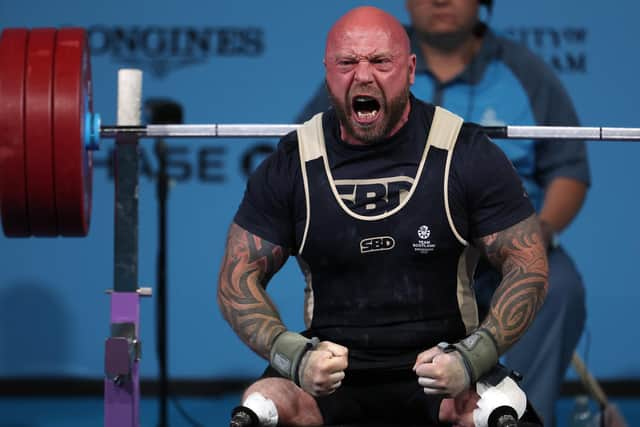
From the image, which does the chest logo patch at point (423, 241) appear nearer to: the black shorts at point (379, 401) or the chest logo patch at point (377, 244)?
the chest logo patch at point (377, 244)

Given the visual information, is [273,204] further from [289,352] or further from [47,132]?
[47,132]

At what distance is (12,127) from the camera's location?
262cm

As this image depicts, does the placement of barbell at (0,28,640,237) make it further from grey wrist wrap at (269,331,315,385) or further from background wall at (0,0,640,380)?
background wall at (0,0,640,380)

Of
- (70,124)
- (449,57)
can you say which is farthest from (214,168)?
(70,124)

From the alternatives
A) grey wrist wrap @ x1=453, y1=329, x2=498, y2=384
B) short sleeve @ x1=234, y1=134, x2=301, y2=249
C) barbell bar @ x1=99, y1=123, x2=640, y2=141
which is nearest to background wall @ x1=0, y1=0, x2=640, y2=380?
barbell bar @ x1=99, y1=123, x2=640, y2=141

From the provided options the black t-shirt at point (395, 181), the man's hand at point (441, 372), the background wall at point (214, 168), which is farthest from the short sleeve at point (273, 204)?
the background wall at point (214, 168)

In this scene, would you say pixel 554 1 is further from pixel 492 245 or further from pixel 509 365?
pixel 492 245

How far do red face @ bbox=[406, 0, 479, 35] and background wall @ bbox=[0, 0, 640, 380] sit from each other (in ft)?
3.72

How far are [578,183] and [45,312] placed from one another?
2495 millimetres

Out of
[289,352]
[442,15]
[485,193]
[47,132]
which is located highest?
[442,15]

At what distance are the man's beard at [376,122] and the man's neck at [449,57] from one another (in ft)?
4.00

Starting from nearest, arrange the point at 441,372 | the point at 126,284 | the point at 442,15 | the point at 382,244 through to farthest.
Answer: the point at 441,372 → the point at 382,244 → the point at 126,284 → the point at 442,15

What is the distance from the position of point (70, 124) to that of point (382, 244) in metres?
0.81

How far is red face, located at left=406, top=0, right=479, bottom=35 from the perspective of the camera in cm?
363
